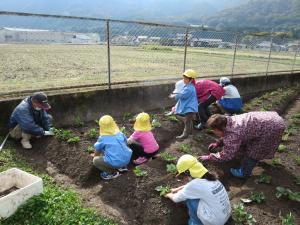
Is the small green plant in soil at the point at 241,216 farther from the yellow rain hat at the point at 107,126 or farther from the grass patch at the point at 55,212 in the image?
the yellow rain hat at the point at 107,126

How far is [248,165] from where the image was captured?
556 cm

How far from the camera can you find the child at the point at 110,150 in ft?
17.1

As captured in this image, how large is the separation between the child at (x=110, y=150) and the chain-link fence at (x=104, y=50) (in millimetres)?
2601

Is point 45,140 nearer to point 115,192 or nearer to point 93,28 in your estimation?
point 115,192

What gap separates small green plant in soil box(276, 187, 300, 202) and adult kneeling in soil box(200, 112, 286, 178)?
687 mm

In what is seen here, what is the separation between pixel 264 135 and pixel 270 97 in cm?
672

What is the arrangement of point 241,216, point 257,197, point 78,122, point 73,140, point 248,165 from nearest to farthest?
point 241,216, point 257,197, point 248,165, point 73,140, point 78,122

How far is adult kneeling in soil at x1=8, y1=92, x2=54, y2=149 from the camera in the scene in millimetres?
6017

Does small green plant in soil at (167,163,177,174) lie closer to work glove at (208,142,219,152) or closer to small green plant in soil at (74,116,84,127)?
work glove at (208,142,219,152)

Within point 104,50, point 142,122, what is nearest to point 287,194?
point 142,122

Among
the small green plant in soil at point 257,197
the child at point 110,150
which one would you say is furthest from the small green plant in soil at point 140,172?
the small green plant in soil at point 257,197

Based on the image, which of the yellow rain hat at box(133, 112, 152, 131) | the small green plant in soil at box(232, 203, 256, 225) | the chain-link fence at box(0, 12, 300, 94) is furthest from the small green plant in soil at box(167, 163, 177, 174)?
the chain-link fence at box(0, 12, 300, 94)

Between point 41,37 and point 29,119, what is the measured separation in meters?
1.99

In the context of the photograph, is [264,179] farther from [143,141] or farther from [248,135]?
[143,141]
